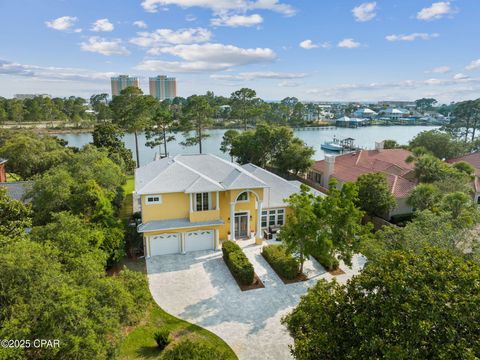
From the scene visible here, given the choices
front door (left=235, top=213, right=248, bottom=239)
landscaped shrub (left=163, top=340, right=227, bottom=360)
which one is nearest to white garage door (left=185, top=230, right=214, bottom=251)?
front door (left=235, top=213, right=248, bottom=239)

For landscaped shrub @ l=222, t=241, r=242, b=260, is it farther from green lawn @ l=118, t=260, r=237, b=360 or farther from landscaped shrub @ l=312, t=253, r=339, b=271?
green lawn @ l=118, t=260, r=237, b=360

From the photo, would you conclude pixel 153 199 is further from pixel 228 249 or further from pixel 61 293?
pixel 61 293

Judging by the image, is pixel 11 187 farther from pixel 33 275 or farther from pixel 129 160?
pixel 33 275

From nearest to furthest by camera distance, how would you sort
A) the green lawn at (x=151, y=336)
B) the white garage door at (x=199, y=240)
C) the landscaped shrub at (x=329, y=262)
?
1. the green lawn at (x=151, y=336)
2. the landscaped shrub at (x=329, y=262)
3. the white garage door at (x=199, y=240)

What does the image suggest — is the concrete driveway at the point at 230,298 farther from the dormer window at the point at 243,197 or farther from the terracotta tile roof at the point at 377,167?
the terracotta tile roof at the point at 377,167

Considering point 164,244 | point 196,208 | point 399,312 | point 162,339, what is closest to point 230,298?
point 162,339

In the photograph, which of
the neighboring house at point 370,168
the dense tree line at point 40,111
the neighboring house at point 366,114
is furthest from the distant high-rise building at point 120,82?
the neighboring house at point 370,168
